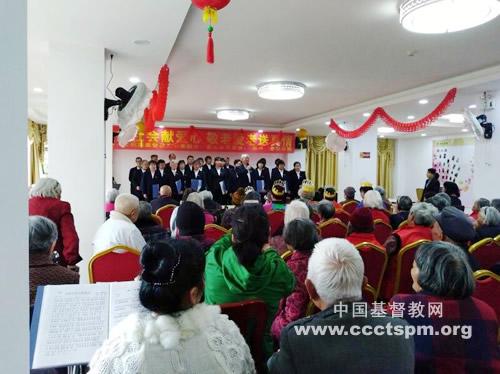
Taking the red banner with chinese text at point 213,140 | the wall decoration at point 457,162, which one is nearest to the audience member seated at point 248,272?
the red banner with chinese text at point 213,140

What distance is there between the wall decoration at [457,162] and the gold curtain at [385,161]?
68.6 inches

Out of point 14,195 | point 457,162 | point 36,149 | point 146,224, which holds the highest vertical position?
point 36,149

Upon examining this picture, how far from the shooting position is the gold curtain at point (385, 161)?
15516 mm

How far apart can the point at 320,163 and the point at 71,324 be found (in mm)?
12488

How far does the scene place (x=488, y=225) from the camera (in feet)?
11.0

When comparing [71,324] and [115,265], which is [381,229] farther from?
[71,324]

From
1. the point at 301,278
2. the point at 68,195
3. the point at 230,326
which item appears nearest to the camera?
the point at 230,326

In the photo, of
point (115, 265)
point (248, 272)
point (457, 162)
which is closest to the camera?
point (248, 272)

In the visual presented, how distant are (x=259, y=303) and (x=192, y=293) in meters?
0.44

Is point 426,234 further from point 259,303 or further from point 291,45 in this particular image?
point 291,45

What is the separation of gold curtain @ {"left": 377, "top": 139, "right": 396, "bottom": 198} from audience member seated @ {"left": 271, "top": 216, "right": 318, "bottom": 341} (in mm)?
14208

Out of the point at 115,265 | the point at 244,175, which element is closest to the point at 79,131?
the point at 115,265

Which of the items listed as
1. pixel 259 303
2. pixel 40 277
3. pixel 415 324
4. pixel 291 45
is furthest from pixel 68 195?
pixel 415 324

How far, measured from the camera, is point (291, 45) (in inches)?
183
